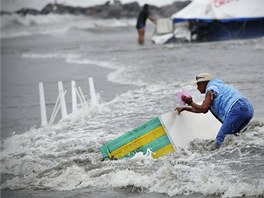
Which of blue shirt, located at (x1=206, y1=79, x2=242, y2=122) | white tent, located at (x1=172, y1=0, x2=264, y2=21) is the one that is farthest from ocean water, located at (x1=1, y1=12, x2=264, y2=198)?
white tent, located at (x1=172, y1=0, x2=264, y2=21)

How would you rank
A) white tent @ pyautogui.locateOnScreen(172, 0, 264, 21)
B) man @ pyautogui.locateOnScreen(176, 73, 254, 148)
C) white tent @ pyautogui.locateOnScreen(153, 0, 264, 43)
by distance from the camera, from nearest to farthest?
man @ pyautogui.locateOnScreen(176, 73, 254, 148)
white tent @ pyautogui.locateOnScreen(172, 0, 264, 21)
white tent @ pyautogui.locateOnScreen(153, 0, 264, 43)

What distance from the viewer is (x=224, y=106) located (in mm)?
8648

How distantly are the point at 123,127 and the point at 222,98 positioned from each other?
11.0ft

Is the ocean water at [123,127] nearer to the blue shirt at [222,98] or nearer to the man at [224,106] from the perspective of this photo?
the man at [224,106]

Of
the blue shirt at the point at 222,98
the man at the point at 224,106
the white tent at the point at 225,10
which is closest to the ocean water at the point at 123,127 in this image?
the man at the point at 224,106

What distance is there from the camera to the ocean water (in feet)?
25.6

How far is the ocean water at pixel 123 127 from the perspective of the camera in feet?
25.6

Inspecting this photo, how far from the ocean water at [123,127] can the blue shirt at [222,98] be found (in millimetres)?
467

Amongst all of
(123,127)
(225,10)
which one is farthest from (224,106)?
(225,10)

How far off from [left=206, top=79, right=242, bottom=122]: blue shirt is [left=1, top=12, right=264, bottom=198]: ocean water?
0.47 m

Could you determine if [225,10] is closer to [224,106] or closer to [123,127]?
[123,127]

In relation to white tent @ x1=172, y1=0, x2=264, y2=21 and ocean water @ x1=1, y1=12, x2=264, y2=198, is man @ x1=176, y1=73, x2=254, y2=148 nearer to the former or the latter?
ocean water @ x1=1, y1=12, x2=264, y2=198

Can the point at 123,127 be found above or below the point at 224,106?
below

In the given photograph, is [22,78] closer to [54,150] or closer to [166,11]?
[54,150]
